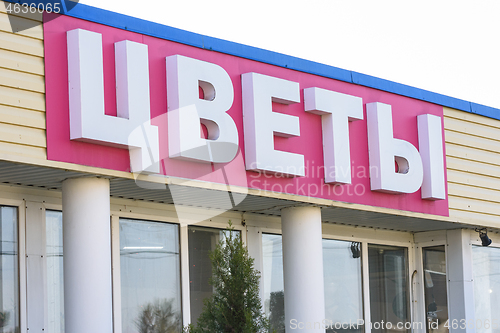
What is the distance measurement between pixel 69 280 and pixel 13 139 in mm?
1695

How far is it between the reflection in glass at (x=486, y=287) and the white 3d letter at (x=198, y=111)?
20.9ft

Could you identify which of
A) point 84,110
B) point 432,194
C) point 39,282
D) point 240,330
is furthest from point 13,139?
point 432,194

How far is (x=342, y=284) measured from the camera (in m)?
12.2

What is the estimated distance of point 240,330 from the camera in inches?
304

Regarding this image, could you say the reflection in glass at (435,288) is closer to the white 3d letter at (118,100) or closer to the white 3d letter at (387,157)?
the white 3d letter at (387,157)

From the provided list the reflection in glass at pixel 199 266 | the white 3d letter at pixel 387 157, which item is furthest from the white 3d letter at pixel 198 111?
the white 3d letter at pixel 387 157

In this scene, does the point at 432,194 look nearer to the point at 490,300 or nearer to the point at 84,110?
the point at 490,300

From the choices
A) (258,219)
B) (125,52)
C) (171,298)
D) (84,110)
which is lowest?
(171,298)

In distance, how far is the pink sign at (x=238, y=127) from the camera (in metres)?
7.40

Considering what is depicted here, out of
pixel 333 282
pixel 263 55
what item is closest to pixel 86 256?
pixel 263 55

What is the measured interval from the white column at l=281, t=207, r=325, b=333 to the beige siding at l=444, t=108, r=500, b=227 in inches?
119

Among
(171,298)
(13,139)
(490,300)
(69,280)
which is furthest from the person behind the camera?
(490,300)

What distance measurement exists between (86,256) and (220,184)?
6.19 ft

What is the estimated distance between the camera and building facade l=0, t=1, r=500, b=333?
7504mm
